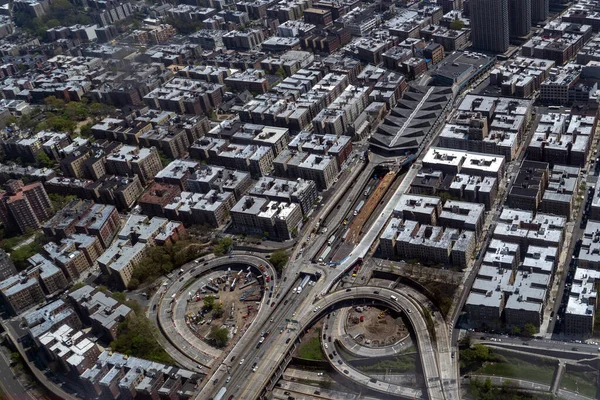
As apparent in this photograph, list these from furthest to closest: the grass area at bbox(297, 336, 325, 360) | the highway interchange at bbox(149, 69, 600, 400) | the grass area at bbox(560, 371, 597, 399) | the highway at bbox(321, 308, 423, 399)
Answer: the grass area at bbox(297, 336, 325, 360), the highway interchange at bbox(149, 69, 600, 400), the highway at bbox(321, 308, 423, 399), the grass area at bbox(560, 371, 597, 399)

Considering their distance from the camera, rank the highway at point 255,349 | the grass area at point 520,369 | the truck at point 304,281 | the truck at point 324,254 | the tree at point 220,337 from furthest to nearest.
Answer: the truck at point 324,254 < the truck at point 304,281 < the tree at point 220,337 < the highway at point 255,349 < the grass area at point 520,369

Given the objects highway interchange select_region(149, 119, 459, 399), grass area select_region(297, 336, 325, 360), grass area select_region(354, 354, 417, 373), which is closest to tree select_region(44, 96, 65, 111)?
highway interchange select_region(149, 119, 459, 399)

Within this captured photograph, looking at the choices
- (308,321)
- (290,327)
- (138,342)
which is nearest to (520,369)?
(308,321)

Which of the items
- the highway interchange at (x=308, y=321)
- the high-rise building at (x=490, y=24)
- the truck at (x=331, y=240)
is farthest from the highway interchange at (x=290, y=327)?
the high-rise building at (x=490, y=24)

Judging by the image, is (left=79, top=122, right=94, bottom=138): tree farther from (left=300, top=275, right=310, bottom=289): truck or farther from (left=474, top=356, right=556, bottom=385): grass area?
(left=474, top=356, right=556, bottom=385): grass area

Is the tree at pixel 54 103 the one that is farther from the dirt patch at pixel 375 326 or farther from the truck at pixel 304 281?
the dirt patch at pixel 375 326

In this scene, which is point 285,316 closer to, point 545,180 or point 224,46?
point 545,180

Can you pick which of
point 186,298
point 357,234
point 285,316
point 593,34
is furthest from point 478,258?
point 593,34
